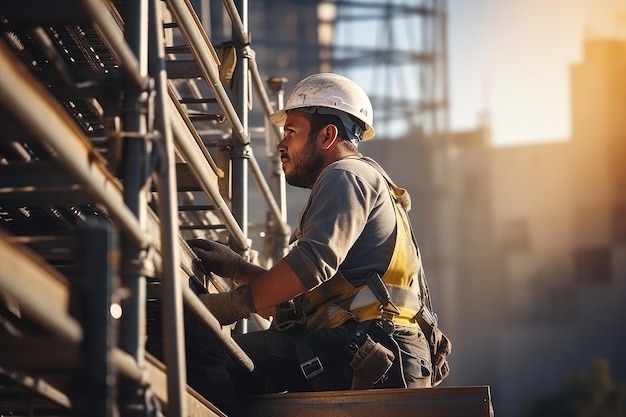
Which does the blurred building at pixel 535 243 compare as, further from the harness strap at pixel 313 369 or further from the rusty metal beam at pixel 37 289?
the rusty metal beam at pixel 37 289

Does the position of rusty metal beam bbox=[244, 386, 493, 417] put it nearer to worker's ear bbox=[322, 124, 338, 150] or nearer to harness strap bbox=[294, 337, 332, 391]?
harness strap bbox=[294, 337, 332, 391]

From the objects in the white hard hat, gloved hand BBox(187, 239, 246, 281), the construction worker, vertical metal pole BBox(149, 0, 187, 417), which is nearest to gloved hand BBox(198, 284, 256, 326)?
the construction worker

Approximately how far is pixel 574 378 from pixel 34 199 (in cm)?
3720

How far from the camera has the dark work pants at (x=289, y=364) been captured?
5051 mm

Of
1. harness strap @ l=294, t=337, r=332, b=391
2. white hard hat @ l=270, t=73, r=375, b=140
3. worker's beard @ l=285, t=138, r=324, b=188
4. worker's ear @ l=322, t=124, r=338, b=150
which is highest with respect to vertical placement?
white hard hat @ l=270, t=73, r=375, b=140

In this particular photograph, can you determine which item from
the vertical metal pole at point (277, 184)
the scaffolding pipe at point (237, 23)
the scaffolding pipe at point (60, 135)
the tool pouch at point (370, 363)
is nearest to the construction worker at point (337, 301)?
the tool pouch at point (370, 363)

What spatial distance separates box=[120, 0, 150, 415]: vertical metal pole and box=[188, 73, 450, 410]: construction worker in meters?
1.32

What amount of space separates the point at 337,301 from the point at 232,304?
46 centimetres

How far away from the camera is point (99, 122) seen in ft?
17.7

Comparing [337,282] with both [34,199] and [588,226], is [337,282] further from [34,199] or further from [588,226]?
[588,226]

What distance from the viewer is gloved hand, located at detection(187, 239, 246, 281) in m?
5.70

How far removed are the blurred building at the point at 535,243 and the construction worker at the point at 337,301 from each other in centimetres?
3643

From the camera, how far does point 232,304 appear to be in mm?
5156

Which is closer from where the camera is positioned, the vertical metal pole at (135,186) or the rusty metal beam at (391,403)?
the vertical metal pole at (135,186)
